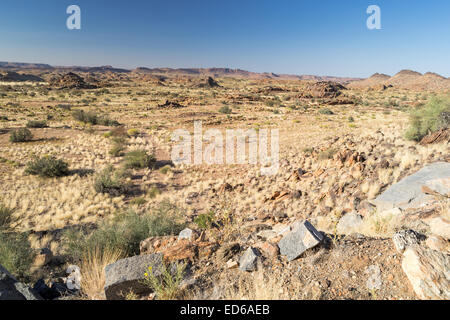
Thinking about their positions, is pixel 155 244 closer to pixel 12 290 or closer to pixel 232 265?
pixel 232 265

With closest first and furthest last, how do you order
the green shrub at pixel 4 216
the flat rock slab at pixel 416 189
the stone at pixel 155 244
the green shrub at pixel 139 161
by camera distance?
the stone at pixel 155 244 < the flat rock slab at pixel 416 189 < the green shrub at pixel 4 216 < the green shrub at pixel 139 161

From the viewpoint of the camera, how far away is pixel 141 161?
11812 millimetres

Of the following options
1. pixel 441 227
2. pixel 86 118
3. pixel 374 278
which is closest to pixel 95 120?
pixel 86 118

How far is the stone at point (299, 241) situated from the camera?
311 cm

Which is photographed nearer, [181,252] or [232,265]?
[232,265]

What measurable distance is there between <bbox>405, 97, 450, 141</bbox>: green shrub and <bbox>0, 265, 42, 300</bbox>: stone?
11800 mm

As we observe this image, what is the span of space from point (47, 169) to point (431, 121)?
15498 millimetres

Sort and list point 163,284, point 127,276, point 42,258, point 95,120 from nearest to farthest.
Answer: point 127,276 < point 163,284 < point 42,258 < point 95,120

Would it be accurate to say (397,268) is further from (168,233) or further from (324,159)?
(324,159)

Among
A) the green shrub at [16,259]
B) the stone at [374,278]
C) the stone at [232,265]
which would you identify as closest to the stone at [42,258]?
the green shrub at [16,259]

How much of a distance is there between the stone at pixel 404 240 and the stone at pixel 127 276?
111 inches

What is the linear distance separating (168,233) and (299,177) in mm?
5278

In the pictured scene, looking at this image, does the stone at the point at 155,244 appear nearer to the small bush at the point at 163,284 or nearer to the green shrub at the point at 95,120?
the small bush at the point at 163,284

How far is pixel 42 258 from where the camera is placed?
4273 mm
